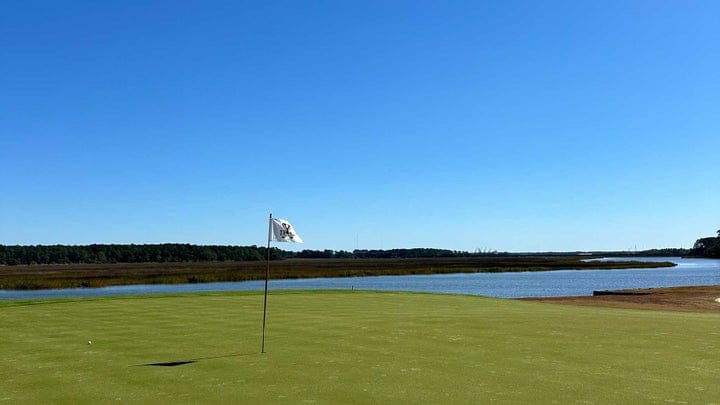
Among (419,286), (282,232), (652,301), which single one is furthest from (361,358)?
(419,286)

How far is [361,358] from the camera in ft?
38.4

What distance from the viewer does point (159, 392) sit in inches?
362

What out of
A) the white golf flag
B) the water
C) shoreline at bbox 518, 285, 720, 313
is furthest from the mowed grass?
the water

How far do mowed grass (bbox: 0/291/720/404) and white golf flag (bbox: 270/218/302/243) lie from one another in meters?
2.25

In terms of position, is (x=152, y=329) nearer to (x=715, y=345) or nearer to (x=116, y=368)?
(x=116, y=368)

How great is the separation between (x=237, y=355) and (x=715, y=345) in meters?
9.84

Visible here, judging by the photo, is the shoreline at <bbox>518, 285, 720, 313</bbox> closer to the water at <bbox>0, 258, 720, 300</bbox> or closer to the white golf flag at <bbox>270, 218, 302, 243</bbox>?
the water at <bbox>0, 258, 720, 300</bbox>

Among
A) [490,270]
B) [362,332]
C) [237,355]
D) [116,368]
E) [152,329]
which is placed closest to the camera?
[116,368]

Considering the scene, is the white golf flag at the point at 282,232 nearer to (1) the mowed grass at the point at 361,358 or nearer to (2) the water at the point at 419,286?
(1) the mowed grass at the point at 361,358

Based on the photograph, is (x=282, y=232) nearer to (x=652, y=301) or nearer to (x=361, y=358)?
(x=361, y=358)

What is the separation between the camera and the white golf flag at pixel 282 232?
41.7 ft

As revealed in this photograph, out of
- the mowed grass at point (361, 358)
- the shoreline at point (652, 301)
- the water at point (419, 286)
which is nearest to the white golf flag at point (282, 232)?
the mowed grass at point (361, 358)

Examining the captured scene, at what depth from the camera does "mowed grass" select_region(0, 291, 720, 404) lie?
902cm

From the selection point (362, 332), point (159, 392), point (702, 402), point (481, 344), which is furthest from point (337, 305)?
point (702, 402)
